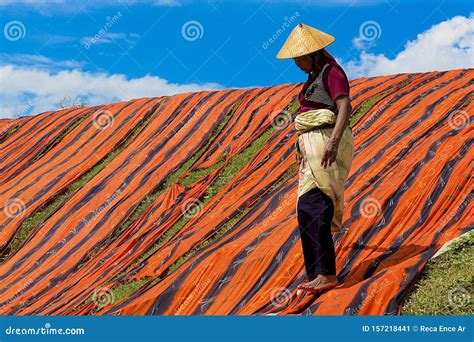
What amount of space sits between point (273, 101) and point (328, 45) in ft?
21.3

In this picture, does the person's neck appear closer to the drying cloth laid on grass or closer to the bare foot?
the drying cloth laid on grass

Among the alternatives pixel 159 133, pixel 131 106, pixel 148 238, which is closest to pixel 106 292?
pixel 148 238

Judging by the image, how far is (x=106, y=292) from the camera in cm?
694

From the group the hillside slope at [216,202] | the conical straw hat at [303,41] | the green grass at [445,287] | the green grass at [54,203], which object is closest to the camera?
the green grass at [445,287]

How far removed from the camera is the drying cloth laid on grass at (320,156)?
4836 millimetres

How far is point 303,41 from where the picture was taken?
493 centimetres

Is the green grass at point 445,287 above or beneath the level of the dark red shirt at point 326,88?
beneath

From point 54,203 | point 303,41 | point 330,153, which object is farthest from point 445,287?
point 54,203

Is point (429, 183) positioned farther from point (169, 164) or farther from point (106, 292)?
point (169, 164)

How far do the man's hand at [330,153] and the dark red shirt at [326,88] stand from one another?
30 centimetres

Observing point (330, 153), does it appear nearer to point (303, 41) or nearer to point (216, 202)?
point (303, 41)

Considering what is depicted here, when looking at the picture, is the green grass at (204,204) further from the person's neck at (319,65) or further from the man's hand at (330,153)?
the person's neck at (319,65)

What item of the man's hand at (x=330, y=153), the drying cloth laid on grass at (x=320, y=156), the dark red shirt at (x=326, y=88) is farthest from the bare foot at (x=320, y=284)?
the dark red shirt at (x=326, y=88)

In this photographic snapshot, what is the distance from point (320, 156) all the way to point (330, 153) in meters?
0.10
